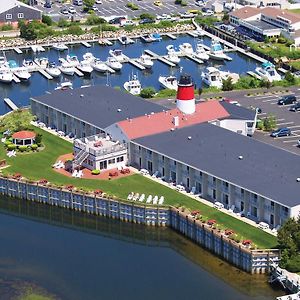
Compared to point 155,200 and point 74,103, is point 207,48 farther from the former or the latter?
point 155,200

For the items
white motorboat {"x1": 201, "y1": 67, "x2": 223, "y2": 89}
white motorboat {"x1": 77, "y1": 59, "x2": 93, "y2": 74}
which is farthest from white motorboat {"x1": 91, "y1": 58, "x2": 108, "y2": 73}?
white motorboat {"x1": 201, "y1": 67, "x2": 223, "y2": 89}

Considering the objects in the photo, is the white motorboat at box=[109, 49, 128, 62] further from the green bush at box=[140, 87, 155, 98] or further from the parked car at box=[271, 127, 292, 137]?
the parked car at box=[271, 127, 292, 137]

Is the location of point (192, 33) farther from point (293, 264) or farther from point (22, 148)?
point (293, 264)

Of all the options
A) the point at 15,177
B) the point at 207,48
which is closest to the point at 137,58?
the point at 207,48

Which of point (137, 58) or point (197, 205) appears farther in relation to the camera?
point (137, 58)

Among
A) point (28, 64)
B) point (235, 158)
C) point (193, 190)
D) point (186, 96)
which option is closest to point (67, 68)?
point (28, 64)

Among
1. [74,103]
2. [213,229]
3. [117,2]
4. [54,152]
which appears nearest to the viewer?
[213,229]

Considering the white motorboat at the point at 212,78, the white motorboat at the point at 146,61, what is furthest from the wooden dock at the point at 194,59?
the white motorboat at the point at 212,78
